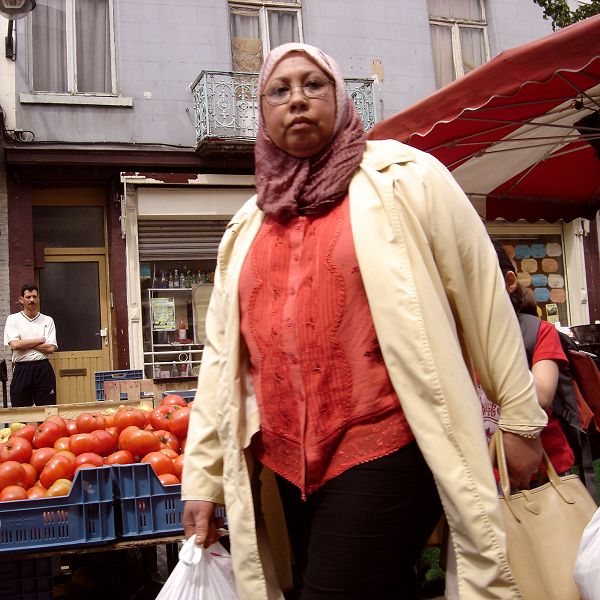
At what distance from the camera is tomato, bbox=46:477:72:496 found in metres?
3.83

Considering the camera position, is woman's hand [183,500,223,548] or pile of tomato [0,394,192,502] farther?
pile of tomato [0,394,192,502]

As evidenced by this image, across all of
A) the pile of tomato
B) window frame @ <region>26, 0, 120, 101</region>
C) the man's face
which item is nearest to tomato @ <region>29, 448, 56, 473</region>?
the pile of tomato

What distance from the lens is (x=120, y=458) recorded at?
415 centimetres

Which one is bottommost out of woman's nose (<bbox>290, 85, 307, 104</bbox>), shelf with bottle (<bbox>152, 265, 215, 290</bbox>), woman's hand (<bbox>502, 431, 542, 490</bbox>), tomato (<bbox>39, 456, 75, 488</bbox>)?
tomato (<bbox>39, 456, 75, 488</bbox>)

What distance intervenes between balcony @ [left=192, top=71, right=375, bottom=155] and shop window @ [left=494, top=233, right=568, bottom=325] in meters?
4.98

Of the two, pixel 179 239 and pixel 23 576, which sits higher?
pixel 179 239

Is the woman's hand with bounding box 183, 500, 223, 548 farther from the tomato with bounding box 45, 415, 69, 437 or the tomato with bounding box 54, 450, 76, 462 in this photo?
the tomato with bounding box 45, 415, 69, 437

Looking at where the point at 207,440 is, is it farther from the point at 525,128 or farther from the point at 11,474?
the point at 525,128

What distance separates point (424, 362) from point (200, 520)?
80 centimetres

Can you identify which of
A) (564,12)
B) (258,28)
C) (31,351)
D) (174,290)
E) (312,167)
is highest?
(258,28)

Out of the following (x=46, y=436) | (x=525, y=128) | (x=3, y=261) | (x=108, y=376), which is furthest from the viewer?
(x=3, y=261)

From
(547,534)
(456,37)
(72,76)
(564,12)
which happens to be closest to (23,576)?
(547,534)

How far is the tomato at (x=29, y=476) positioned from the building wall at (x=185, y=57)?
9.28 m

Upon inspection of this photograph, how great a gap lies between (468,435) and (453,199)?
58 centimetres
